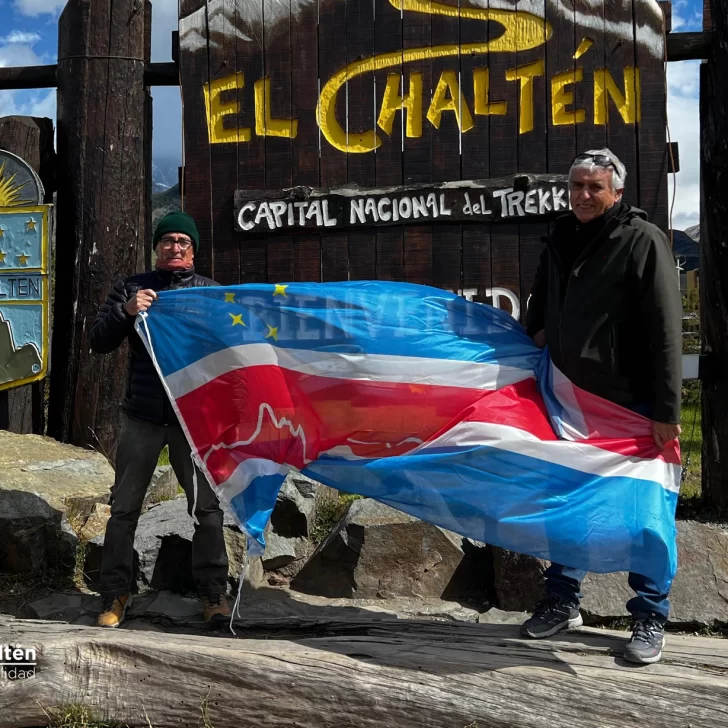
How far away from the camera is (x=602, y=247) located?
3.56m

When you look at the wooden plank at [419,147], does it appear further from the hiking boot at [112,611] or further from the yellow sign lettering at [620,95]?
the hiking boot at [112,611]

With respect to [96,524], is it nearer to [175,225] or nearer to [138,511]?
[138,511]

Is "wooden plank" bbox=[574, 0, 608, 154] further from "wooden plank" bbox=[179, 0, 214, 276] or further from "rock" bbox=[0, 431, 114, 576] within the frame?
"rock" bbox=[0, 431, 114, 576]

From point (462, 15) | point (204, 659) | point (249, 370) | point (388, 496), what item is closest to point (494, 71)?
point (462, 15)

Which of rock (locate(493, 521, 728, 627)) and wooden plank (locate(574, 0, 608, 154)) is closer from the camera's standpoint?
rock (locate(493, 521, 728, 627))

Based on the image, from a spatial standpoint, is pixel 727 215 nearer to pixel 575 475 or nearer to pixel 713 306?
pixel 713 306

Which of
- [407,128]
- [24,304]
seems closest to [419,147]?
[407,128]

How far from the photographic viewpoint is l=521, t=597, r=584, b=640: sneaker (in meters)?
3.84

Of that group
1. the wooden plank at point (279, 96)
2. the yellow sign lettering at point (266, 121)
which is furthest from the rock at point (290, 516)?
the yellow sign lettering at point (266, 121)

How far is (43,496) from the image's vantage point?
17.4 ft

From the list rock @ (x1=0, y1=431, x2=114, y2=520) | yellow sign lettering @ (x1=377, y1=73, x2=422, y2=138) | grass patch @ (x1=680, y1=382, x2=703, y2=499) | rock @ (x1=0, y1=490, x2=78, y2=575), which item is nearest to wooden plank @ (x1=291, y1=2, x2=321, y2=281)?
yellow sign lettering @ (x1=377, y1=73, x2=422, y2=138)

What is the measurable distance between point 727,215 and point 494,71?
A: 168cm

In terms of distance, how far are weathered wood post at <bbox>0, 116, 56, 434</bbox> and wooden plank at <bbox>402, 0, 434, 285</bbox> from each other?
243 centimetres

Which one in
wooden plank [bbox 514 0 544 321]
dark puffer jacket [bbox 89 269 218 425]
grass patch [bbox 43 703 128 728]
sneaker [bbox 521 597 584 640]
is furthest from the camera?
wooden plank [bbox 514 0 544 321]
